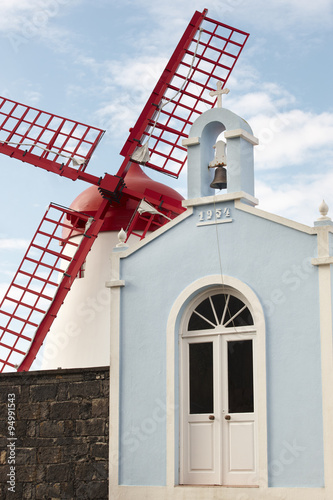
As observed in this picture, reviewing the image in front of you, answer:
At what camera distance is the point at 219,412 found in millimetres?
9883

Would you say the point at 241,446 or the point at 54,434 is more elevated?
the point at 54,434

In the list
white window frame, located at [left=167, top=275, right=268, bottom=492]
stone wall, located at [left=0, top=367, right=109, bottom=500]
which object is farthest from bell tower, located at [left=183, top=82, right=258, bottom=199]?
stone wall, located at [left=0, top=367, right=109, bottom=500]

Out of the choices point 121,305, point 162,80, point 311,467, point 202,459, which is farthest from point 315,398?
point 162,80

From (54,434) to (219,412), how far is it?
2.28 metres

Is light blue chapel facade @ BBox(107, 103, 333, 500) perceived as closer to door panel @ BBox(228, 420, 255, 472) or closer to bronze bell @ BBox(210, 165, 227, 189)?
door panel @ BBox(228, 420, 255, 472)

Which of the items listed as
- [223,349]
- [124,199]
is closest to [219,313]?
[223,349]

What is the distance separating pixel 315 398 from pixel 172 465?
187 cm

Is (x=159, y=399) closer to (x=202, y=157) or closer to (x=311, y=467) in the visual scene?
(x=311, y=467)

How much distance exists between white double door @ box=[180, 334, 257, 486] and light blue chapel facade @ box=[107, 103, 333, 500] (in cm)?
1

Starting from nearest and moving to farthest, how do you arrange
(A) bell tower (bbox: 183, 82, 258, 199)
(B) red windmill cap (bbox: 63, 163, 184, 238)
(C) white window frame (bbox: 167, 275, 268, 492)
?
1. (C) white window frame (bbox: 167, 275, 268, 492)
2. (A) bell tower (bbox: 183, 82, 258, 199)
3. (B) red windmill cap (bbox: 63, 163, 184, 238)

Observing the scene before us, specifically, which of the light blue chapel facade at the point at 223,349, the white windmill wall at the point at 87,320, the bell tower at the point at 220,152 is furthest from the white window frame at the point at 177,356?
the white windmill wall at the point at 87,320

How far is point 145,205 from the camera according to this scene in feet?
46.7

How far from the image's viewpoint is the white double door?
9.70 m

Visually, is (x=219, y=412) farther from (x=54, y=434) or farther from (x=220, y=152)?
(x=220, y=152)
